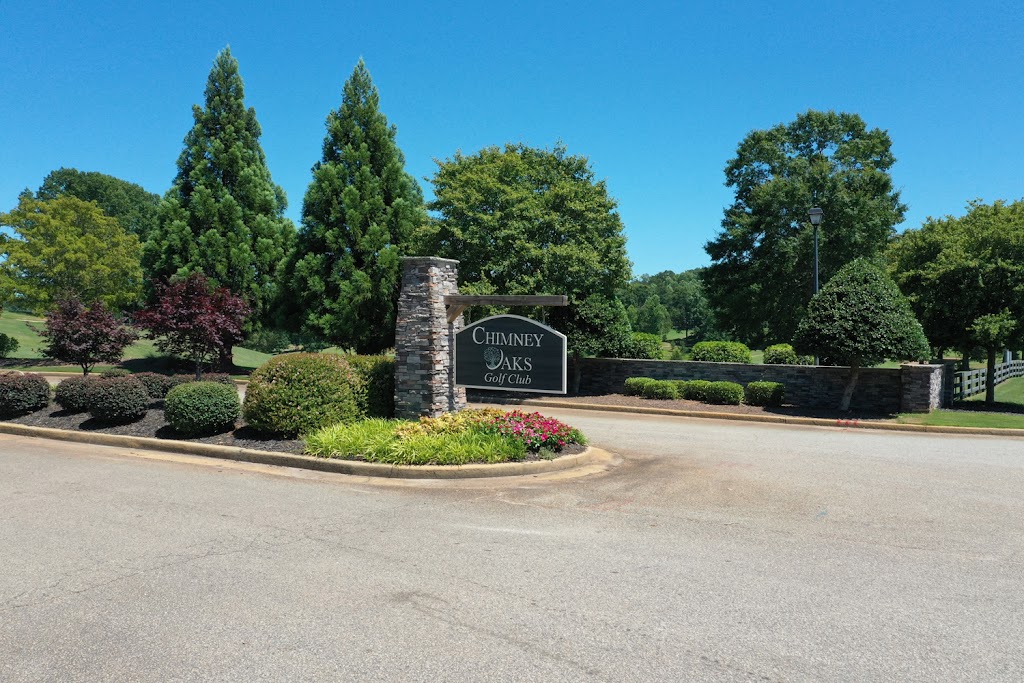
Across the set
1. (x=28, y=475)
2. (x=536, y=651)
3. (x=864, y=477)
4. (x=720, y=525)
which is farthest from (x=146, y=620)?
(x=864, y=477)

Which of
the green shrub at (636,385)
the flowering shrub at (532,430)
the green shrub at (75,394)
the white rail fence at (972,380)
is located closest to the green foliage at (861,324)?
the green shrub at (636,385)

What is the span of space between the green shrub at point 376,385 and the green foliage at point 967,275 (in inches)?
663

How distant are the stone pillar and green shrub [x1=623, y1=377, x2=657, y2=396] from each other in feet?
32.8

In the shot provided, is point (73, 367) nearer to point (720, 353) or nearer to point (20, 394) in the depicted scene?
point (20, 394)

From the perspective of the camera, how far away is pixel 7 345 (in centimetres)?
3931

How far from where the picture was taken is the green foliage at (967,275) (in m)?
20.4

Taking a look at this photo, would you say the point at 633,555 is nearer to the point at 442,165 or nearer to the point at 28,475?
the point at 28,475

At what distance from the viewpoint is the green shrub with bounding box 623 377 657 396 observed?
21422 millimetres

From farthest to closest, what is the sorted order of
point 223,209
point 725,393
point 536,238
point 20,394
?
point 223,209 → point 536,238 → point 725,393 → point 20,394

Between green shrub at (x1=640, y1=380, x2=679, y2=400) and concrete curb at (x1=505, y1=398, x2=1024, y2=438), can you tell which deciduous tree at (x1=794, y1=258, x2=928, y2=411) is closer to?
concrete curb at (x1=505, y1=398, x2=1024, y2=438)

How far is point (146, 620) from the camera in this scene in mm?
4969

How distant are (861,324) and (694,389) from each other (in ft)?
15.8

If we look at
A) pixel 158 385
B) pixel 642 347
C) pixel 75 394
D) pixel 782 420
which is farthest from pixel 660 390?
pixel 75 394

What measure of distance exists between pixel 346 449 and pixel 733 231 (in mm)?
29782
